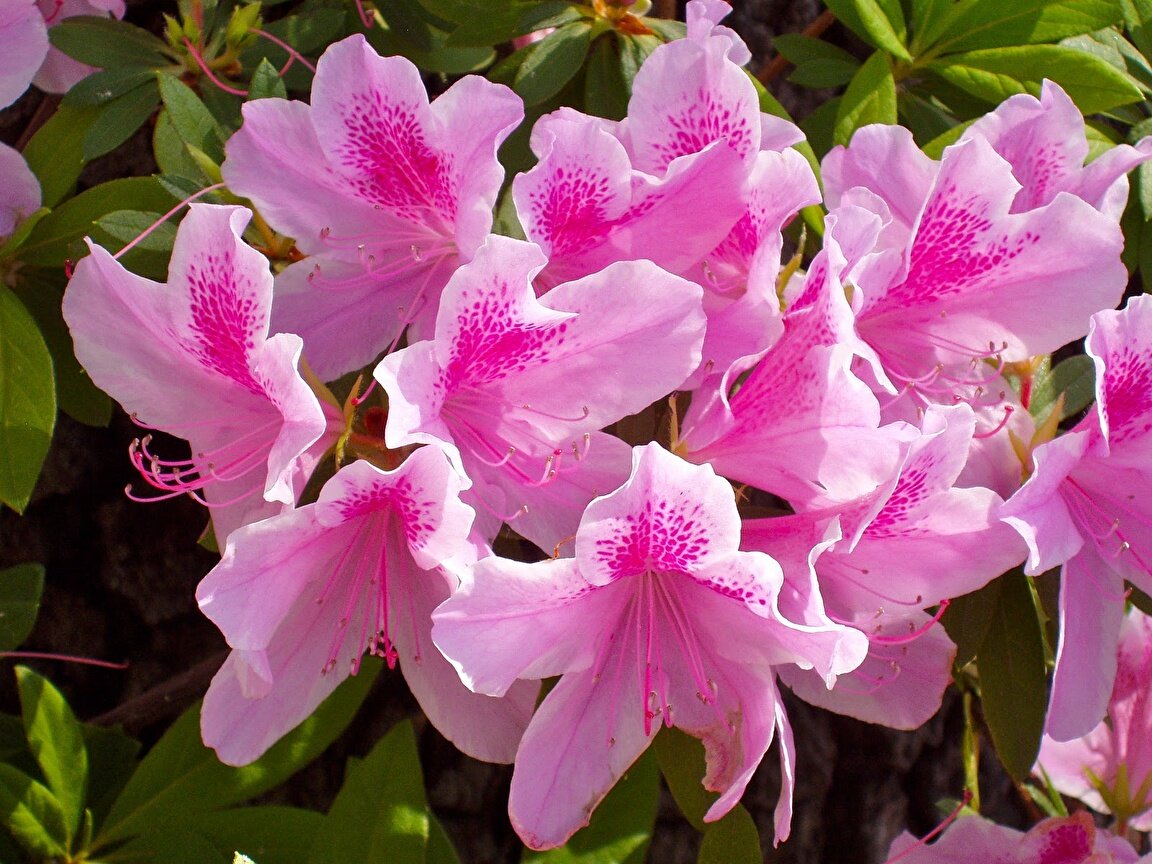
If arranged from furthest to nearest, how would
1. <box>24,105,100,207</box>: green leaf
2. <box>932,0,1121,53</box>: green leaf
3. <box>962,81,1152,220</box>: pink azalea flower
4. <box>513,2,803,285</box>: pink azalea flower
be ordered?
<box>24,105,100,207</box>: green leaf < <box>932,0,1121,53</box>: green leaf < <box>962,81,1152,220</box>: pink azalea flower < <box>513,2,803,285</box>: pink azalea flower

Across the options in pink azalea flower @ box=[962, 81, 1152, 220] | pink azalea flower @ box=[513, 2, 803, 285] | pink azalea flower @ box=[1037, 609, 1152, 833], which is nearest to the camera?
pink azalea flower @ box=[513, 2, 803, 285]

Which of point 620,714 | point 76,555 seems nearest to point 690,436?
point 620,714

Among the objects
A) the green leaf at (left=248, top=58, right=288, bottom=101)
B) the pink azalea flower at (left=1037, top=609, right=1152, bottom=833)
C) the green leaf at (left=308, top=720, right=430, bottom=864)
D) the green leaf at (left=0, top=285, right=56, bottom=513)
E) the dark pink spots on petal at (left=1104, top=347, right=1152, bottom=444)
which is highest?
the green leaf at (left=248, top=58, right=288, bottom=101)

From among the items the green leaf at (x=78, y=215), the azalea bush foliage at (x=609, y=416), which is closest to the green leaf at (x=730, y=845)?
the azalea bush foliage at (x=609, y=416)

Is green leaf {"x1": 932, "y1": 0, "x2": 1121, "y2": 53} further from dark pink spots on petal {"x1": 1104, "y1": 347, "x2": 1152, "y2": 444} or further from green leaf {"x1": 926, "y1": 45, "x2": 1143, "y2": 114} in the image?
dark pink spots on petal {"x1": 1104, "y1": 347, "x2": 1152, "y2": 444}

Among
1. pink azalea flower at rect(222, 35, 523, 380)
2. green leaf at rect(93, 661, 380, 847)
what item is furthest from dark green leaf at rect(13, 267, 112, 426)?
pink azalea flower at rect(222, 35, 523, 380)

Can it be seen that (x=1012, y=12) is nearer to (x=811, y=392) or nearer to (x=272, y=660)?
(x=811, y=392)
